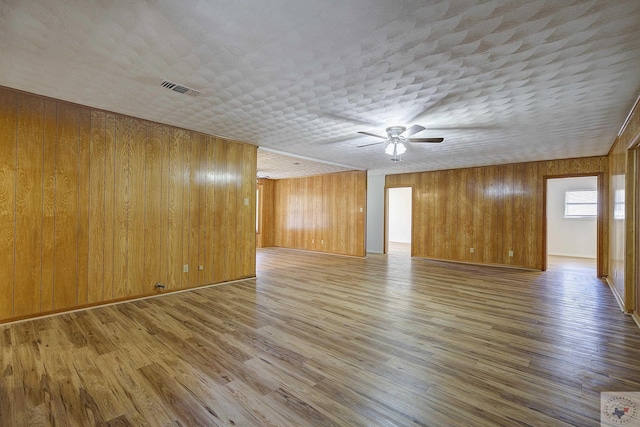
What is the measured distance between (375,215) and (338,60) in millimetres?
7376

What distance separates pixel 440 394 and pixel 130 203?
13.5 feet

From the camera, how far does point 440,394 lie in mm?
1947

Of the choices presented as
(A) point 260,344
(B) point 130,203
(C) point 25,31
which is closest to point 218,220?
(B) point 130,203

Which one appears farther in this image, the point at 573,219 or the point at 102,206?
the point at 573,219

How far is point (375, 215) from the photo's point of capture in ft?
31.0

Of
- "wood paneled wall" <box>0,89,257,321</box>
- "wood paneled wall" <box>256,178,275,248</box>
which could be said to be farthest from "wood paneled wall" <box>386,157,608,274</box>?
"wood paneled wall" <box>0,89,257,321</box>

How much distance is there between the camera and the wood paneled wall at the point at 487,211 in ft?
21.6

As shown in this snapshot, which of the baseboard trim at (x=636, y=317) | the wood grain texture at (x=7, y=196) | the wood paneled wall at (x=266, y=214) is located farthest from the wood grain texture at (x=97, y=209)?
the wood paneled wall at (x=266, y=214)

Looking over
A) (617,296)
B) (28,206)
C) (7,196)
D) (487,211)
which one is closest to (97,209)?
(28,206)

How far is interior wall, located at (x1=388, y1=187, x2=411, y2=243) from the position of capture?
1228 cm

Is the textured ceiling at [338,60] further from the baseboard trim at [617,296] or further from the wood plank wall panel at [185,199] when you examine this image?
the baseboard trim at [617,296]

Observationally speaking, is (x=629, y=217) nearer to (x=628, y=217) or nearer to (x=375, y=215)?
(x=628, y=217)

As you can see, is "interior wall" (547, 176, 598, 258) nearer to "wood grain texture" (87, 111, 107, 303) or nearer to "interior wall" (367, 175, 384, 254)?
"interior wall" (367, 175, 384, 254)

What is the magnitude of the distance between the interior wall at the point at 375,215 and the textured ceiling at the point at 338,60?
17.2 ft
